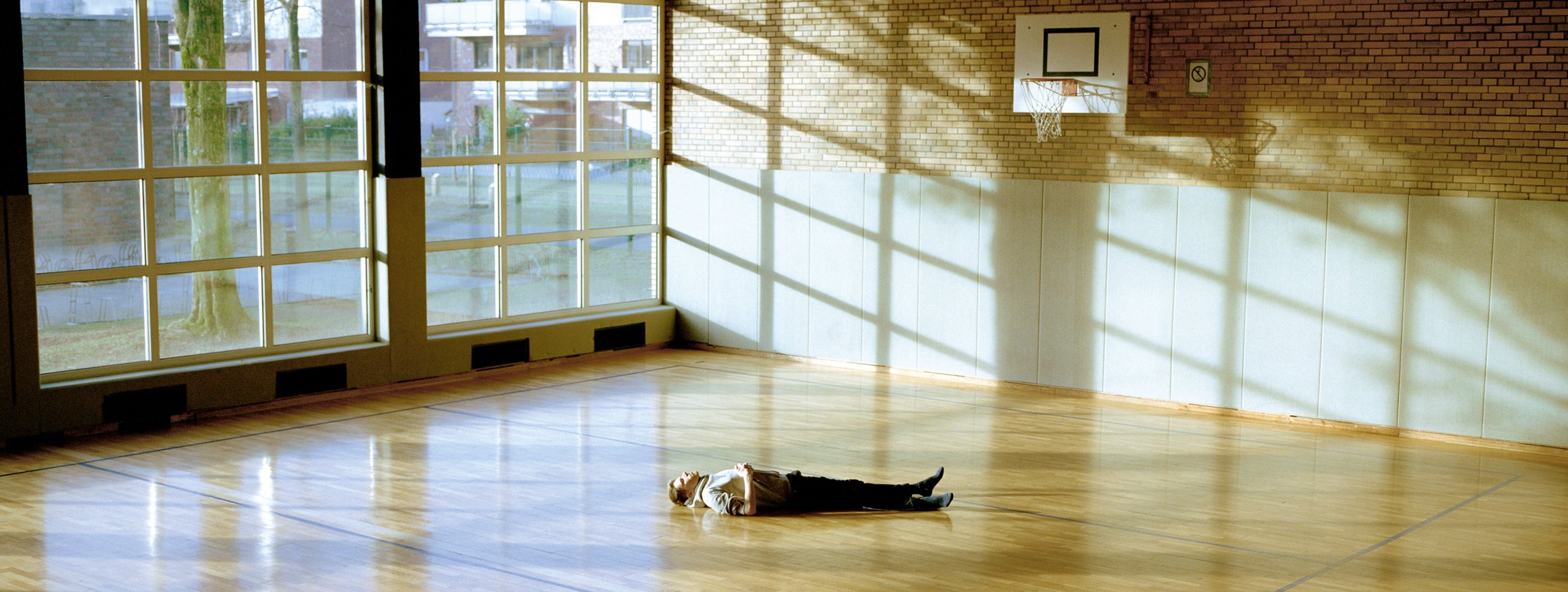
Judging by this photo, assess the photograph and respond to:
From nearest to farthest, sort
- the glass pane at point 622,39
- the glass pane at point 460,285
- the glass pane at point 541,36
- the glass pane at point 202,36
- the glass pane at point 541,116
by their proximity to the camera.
A: the glass pane at point 202,36 < the glass pane at point 460,285 < the glass pane at point 541,36 < the glass pane at point 541,116 < the glass pane at point 622,39

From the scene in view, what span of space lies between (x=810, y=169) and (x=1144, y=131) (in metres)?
3.45

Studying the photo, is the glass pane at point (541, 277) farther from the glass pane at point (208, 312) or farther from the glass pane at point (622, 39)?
the glass pane at point (208, 312)

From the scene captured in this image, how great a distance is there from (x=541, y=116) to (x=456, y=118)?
41.0 inches

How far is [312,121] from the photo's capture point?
1194 centimetres

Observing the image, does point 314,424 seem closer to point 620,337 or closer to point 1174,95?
point 620,337

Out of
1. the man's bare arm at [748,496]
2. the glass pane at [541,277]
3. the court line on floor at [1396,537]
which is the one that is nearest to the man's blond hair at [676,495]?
the man's bare arm at [748,496]

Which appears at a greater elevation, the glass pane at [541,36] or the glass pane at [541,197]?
the glass pane at [541,36]

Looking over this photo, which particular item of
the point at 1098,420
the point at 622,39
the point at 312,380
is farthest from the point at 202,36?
the point at 1098,420

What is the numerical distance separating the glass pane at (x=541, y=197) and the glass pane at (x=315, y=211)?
173 centimetres

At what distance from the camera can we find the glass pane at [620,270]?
14.6 metres

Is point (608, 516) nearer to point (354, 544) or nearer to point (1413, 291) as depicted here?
point (354, 544)

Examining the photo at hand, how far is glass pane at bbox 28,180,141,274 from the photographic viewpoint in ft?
33.9

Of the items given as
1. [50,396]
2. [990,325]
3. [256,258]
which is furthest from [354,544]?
[990,325]

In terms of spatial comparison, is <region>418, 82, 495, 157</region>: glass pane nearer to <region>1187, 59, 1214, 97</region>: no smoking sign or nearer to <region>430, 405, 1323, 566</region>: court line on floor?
<region>430, 405, 1323, 566</region>: court line on floor
